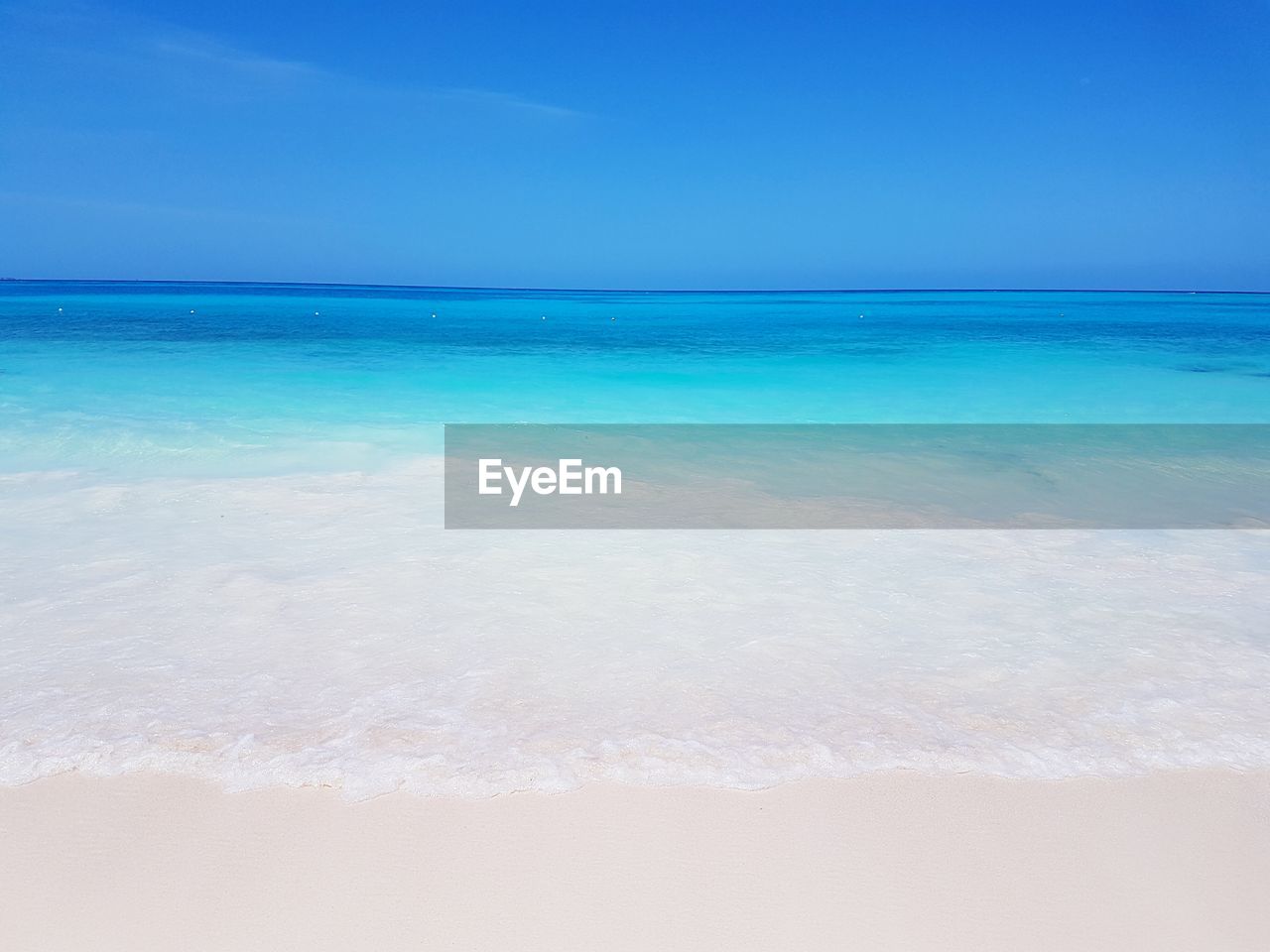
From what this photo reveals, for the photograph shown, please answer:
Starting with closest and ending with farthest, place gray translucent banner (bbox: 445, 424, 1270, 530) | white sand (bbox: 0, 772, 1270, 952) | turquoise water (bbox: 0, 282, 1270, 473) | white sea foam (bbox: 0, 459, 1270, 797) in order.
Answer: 1. white sand (bbox: 0, 772, 1270, 952)
2. white sea foam (bbox: 0, 459, 1270, 797)
3. gray translucent banner (bbox: 445, 424, 1270, 530)
4. turquoise water (bbox: 0, 282, 1270, 473)

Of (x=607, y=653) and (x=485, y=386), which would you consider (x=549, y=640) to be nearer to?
(x=607, y=653)

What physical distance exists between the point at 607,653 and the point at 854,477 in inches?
157

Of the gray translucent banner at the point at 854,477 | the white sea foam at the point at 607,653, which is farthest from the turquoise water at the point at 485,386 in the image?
the white sea foam at the point at 607,653

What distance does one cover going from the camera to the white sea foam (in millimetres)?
2627

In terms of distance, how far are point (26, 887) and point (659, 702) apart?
1809 millimetres

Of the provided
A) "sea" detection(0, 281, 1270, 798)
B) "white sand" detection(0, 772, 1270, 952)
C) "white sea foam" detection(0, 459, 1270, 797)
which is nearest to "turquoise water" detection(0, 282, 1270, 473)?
"sea" detection(0, 281, 1270, 798)

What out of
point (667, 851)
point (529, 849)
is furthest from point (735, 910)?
point (529, 849)

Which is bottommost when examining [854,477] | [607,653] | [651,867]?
[651,867]

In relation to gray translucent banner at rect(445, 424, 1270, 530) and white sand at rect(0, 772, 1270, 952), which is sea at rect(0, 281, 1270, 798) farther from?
gray translucent banner at rect(445, 424, 1270, 530)

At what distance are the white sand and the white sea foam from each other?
12 cm

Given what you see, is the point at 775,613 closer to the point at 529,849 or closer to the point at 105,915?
the point at 529,849

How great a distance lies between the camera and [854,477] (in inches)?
267

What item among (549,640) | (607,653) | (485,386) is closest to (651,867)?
(607,653)

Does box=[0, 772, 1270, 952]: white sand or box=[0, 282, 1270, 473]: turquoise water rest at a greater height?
box=[0, 282, 1270, 473]: turquoise water
